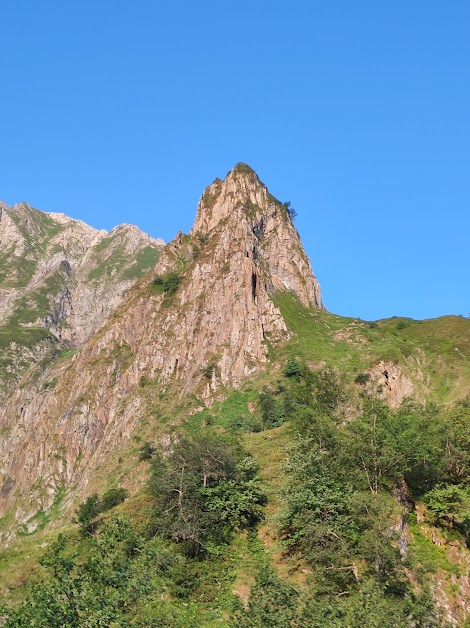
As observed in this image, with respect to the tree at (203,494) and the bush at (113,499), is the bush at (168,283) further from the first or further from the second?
the tree at (203,494)

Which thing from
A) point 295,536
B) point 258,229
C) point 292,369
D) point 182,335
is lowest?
point 295,536

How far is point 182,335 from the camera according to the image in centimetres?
11494

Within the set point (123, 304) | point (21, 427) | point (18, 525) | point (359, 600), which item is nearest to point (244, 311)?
point (123, 304)

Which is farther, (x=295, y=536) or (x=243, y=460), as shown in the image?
(x=243, y=460)

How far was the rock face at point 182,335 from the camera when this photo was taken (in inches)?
4213

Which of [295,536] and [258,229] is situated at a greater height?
[258,229]

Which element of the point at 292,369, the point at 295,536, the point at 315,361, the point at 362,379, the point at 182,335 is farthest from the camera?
the point at 182,335

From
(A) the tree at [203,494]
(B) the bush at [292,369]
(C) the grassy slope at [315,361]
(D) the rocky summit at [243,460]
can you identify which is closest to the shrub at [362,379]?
(D) the rocky summit at [243,460]

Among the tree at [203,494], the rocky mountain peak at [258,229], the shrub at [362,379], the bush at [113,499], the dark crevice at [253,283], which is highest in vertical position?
the rocky mountain peak at [258,229]

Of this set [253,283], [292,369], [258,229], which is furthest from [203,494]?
[258,229]

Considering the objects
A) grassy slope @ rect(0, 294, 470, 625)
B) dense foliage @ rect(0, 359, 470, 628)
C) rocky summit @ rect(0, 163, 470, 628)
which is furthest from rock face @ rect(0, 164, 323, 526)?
dense foliage @ rect(0, 359, 470, 628)

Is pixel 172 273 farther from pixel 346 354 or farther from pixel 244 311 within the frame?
pixel 346 354

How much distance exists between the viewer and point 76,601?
22609 millimetres

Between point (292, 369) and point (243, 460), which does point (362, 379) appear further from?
point (243, 460)
